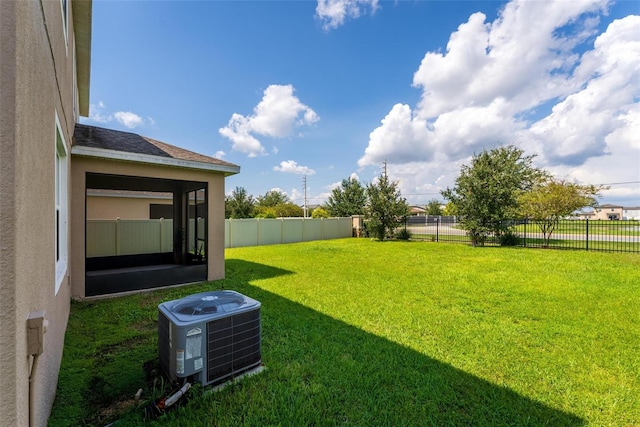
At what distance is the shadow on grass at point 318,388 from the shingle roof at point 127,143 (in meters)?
3.44

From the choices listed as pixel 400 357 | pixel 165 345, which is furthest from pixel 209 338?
pixel 400 357

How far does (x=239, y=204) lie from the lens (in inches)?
929

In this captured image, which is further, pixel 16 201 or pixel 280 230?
pixel 280 230

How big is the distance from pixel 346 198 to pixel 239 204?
14340mm

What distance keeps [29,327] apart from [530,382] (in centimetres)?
398

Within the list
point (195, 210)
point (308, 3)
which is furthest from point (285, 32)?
point (195, 210)

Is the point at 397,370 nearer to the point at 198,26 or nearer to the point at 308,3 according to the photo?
the point at 198,26

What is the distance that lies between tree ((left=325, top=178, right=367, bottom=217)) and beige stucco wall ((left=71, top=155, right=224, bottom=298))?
26.0 meters

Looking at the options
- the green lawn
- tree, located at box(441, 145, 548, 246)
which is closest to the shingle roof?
the green lawn

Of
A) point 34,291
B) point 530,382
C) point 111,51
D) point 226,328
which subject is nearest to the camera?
point 34,291

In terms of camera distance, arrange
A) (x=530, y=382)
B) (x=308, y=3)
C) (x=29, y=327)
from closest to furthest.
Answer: (x=29, y=327), (x=530, y=382), (x=308, y=3)

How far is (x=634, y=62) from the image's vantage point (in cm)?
962

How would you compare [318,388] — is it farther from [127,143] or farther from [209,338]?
[127,143]

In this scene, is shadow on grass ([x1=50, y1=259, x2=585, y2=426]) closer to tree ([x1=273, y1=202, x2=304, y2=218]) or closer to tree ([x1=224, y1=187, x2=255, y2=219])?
tree ([x1=224, y1=187, x2=255, y2=219])
